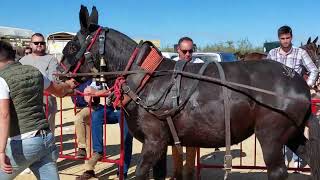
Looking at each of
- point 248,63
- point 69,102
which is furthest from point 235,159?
point 69,102

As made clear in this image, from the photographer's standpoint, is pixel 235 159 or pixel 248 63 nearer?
pixel 248 63

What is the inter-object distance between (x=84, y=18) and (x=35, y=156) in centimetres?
149

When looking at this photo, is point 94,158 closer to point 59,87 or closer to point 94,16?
point 59,87

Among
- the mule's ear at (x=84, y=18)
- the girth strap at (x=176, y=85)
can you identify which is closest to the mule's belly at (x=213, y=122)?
the girth strap at (x=176, y=85)

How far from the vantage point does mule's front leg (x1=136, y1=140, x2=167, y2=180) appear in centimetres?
403

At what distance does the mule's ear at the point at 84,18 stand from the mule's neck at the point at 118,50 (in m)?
0.24

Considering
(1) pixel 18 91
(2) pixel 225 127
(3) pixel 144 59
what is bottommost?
(2) pixel 225 127

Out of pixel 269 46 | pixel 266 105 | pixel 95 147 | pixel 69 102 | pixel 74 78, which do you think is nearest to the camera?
pixel 266 105

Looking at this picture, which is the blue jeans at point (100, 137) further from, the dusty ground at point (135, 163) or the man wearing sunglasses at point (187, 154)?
the man wearing sunglasses at point (187, 154)

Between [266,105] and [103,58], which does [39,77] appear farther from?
[266,105]

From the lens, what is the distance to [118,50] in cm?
425

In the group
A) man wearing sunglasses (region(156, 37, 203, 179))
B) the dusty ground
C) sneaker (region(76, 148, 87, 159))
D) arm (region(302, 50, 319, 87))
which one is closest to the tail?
arm (region(302, 50, 319, 87))

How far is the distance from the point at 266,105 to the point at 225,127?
0.43 metres

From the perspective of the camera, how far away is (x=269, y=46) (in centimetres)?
3161
